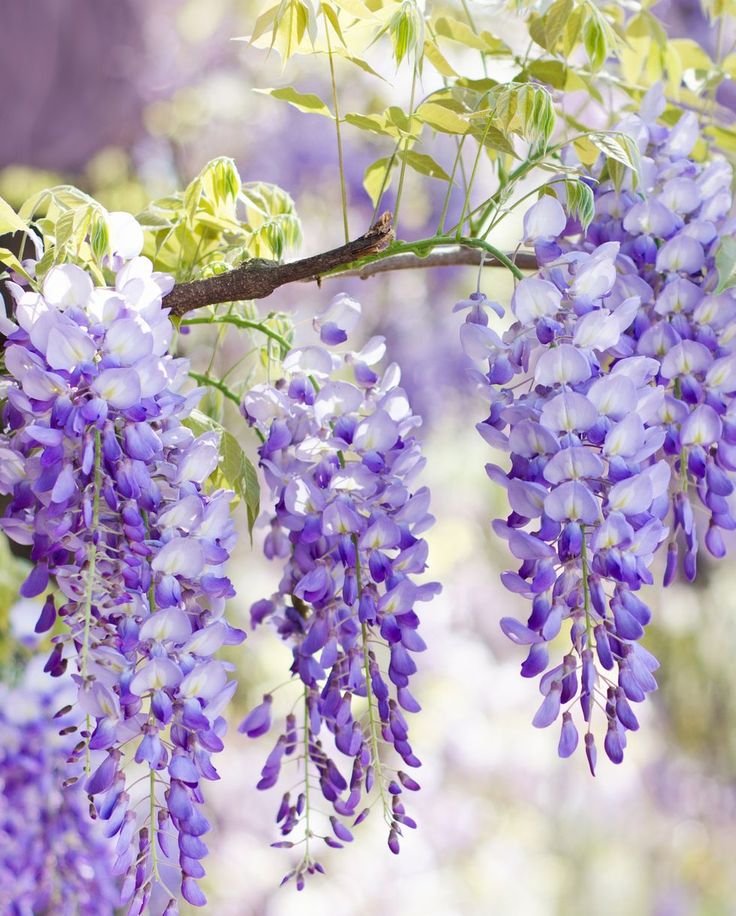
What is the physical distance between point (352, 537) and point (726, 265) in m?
0.25

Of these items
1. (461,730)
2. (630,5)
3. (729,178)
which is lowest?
(729,178)

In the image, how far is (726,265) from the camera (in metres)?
0.62

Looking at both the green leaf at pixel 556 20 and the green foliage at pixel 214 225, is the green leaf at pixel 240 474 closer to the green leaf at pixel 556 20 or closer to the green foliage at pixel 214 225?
the green foliage at pixel 214 225

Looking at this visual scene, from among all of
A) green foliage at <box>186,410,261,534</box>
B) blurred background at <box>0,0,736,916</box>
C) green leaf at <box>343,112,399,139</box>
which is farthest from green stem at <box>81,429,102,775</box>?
blurred background at <box>0,0,736,916</box>

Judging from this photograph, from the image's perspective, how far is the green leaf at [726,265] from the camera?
0.62m

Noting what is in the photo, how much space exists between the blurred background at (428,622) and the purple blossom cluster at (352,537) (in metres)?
1.32

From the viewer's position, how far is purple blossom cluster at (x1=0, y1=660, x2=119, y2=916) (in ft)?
3.15

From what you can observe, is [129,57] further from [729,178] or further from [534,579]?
[534,579]

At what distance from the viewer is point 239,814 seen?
2.64 metres

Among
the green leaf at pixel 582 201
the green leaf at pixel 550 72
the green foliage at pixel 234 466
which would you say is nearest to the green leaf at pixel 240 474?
the green foliage at pixel 234 466

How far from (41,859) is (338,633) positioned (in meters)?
0.52

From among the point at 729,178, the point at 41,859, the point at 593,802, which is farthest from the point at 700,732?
the point at 729,178

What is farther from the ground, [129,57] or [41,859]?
[129,57]

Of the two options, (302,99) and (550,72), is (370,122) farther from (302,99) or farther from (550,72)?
(550,72)
